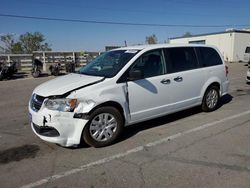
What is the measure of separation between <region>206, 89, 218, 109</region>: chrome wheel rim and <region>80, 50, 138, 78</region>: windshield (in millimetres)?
2510

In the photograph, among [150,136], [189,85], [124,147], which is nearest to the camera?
[124,147]

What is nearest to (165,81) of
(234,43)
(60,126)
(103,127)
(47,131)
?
(103,127)

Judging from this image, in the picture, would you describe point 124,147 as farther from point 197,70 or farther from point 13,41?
point 13,41

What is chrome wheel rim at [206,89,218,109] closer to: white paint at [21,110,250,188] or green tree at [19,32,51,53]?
white paint at [21,110,250,188]

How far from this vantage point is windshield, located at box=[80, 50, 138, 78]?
491 cm

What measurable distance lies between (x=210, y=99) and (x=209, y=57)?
3.52 feet

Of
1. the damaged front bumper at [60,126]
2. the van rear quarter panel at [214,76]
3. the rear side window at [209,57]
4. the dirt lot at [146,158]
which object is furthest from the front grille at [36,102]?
the rear side window at [209,57]

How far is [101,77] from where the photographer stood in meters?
4.74

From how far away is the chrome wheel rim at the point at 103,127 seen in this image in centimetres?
446

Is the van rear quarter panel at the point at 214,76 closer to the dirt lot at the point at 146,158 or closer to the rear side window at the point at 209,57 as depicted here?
the rear side window at the point at 209,57

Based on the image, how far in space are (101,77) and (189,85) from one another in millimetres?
2211

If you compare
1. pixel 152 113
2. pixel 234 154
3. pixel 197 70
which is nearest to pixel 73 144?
pixel 152 113

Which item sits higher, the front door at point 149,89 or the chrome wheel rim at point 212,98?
the front door at point 149,89

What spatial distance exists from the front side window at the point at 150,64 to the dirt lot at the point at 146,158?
120 centimetres
